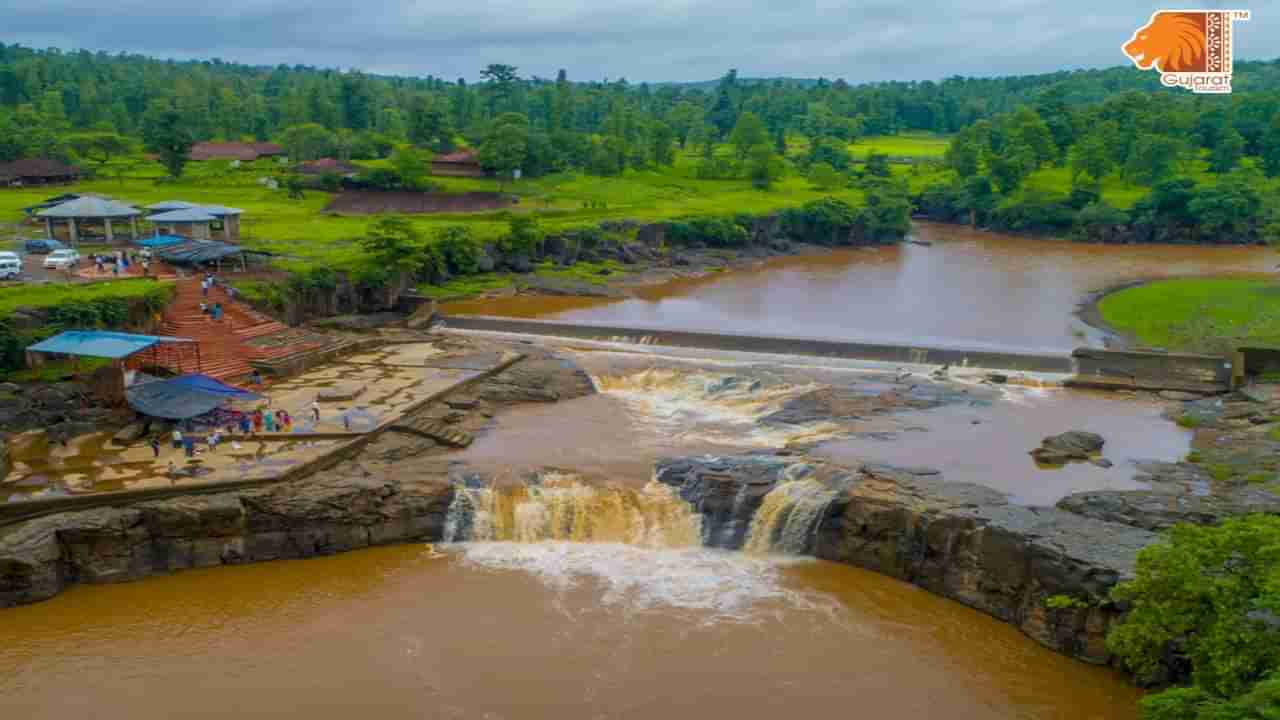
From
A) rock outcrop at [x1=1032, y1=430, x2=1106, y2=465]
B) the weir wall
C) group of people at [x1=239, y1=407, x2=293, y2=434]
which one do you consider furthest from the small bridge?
group of people at [x1=239, y1=407, x2=293, y2=434]

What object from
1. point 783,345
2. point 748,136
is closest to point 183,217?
point 783,345

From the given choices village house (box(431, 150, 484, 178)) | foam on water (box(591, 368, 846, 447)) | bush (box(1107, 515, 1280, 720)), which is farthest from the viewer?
village house (box(431, 150, 484, 178))

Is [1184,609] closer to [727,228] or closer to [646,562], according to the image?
[646,562]

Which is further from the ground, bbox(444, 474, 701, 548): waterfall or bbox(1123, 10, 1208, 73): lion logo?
bbox(1123, 10, 1208, 73): lion logo

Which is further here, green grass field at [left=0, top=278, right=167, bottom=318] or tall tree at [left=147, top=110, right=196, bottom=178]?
tall tree at [left=147, top=110, right=196, bottom=178]

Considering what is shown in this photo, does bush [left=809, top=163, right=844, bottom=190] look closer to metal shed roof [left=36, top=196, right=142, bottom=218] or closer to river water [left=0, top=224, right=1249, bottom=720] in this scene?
river water [left=0, top=224, right=1249, bottom=720]

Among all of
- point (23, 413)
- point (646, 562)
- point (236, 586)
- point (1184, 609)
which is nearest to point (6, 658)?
point (236, 586)
